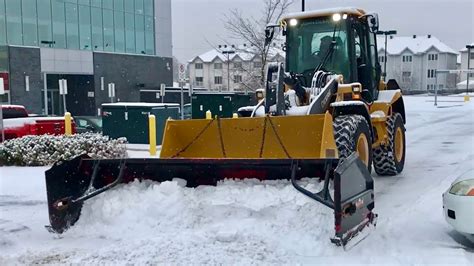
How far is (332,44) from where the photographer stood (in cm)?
889

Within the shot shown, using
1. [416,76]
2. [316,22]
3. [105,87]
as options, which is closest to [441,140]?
[316,22]

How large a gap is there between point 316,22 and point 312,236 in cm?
468

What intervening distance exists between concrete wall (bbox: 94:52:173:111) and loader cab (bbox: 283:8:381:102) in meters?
28.9

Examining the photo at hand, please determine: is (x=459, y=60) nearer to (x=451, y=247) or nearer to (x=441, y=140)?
(x=441, y=140)

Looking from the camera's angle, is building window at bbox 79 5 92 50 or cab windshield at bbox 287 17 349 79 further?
building window at bbox 79 5 92 50

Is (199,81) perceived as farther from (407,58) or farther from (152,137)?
(152,137)

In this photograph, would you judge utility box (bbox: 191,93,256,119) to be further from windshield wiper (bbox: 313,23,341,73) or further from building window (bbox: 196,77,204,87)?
building window (bbox: 196,77,204,87)

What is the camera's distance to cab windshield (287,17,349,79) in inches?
Result: 352

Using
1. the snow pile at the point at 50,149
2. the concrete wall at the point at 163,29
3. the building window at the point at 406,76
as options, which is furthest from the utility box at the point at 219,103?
the building window at the point at 406,76

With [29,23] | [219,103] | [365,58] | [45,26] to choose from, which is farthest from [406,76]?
[365,58]

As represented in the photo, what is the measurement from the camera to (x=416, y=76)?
302 ft

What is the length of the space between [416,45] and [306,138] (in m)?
92.7

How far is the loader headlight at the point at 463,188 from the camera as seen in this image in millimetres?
5508

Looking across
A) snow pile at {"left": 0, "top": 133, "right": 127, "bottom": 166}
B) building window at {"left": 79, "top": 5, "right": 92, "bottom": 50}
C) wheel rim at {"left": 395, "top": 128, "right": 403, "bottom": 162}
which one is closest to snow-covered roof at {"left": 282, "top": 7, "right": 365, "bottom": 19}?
wheel rim at {"left": 395, "top": 128, "right": 403, "bottom": 162}
